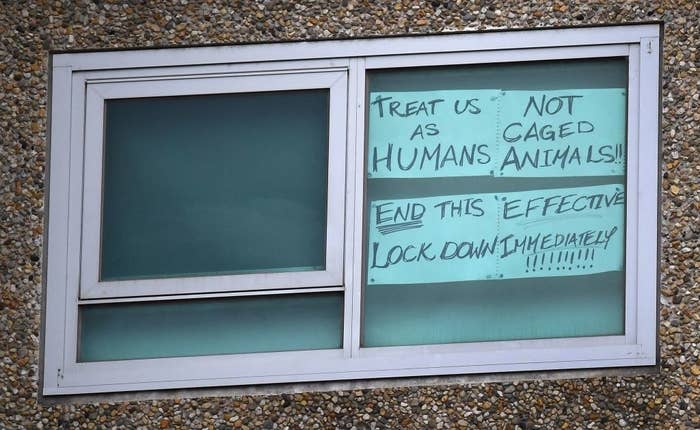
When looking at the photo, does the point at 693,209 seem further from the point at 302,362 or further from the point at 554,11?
the point at 302,362

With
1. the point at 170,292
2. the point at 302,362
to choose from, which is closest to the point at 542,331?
the point at 302,362

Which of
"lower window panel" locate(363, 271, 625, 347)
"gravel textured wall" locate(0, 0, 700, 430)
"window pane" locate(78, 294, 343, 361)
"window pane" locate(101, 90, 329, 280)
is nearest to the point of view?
"gravel textured wall" locate(0, 0, 700, 430)

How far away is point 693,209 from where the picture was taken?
8711 mm

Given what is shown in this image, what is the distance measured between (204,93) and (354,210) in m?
0.99

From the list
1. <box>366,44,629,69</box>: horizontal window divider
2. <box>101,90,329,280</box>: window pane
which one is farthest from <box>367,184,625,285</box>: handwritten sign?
<box>366,44,629,69</box>: horizontal window divider

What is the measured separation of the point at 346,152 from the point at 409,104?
1.32ft

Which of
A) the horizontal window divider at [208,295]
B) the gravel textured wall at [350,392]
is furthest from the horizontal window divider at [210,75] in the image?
the horizontal window divider at [208,295]

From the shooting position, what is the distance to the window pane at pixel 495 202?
348 inches

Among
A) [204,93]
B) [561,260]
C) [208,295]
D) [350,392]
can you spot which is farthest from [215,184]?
[561,260]

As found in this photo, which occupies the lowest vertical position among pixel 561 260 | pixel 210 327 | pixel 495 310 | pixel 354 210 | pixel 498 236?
pixel 210 327

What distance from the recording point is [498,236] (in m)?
8.92

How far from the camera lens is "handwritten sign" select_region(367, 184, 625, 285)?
8875 mm

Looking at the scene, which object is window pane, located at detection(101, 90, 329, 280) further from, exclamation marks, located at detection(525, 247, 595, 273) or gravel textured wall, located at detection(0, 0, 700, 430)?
exclamation marks, located at detection(525, 247, 595, 273)

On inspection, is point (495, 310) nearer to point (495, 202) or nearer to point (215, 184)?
point (495, 202)
